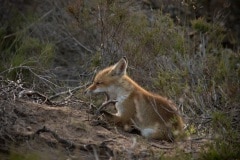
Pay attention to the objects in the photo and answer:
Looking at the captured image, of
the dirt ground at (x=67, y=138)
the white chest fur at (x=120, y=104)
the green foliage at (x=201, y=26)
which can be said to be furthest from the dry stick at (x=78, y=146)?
the green foliage at (x=201, y=26)

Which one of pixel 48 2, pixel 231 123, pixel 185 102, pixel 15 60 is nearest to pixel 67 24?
pixel 48 2

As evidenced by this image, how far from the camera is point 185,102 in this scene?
12555 mm

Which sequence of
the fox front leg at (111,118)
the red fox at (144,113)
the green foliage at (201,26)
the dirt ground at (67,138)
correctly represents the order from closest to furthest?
the dirt ground at (67,138) < the red fox at (144,113) < the fox front leg at (111,118) < the green foliage at (201,26)

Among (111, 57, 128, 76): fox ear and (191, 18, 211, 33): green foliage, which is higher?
(111, 57, 128, 76): fox ear

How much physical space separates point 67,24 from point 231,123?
31.6 ft

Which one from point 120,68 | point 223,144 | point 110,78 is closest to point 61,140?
point 110,78

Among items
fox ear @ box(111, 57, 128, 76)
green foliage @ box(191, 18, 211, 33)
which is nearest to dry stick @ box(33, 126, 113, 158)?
fox ear @ box(111, 57, 128, 76)

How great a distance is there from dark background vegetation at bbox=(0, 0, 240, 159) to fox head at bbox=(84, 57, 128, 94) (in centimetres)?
102

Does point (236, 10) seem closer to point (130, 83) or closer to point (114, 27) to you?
point (114, 27)

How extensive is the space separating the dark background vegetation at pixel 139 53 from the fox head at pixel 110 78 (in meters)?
1.02

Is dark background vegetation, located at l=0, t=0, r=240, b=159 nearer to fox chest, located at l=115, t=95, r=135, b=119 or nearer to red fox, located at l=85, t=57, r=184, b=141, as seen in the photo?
red fox, located at l=85, t=57, r=184, b=141

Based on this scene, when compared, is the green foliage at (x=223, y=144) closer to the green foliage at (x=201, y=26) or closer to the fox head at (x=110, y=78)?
the fox head at (x=110, y=78)

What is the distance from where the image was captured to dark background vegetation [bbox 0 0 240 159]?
11789 mm

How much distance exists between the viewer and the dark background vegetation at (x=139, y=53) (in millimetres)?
11789
